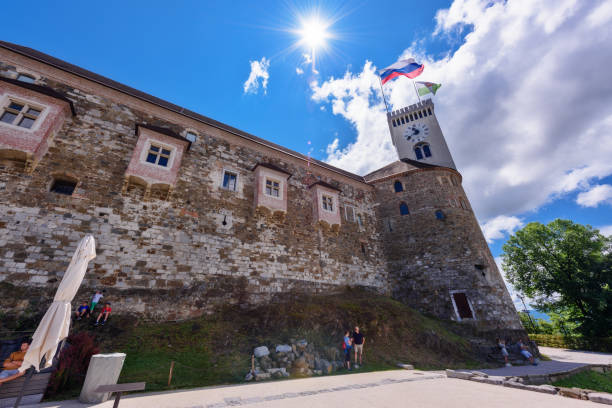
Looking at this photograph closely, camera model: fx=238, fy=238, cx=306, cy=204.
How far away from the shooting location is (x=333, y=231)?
19.6 meters

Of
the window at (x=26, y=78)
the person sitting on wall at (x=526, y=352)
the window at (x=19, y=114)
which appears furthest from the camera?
the person sitting on wall at (x=526, y=352)

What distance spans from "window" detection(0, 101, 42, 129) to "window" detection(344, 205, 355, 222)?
19.8 meters

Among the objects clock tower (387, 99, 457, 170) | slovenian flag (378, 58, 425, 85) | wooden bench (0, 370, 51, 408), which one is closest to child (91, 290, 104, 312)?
wooden bench (0, 370, 51, 408)

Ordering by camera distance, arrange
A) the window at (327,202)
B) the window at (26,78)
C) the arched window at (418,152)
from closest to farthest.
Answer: the window at (26,78) < the window at (327,202) < the arched window at (418,152)

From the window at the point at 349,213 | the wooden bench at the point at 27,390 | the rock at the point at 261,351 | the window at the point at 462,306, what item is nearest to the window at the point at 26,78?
the wooden bench at the point at 27,390

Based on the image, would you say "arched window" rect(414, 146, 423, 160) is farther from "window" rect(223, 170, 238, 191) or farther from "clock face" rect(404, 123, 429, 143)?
"window" rect(223, 170, 238, 191)

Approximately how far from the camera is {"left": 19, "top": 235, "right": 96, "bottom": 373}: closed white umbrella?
16.9 ft

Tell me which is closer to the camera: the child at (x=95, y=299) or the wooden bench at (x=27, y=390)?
the wooden bench at (x=27, y=390)

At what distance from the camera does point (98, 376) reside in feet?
18.6

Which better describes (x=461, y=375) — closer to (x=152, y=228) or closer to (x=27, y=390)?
(x=27, y=390)

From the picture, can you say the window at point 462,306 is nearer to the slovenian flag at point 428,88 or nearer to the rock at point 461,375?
the rock at point 461,375

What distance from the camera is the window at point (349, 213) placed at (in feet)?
70.3

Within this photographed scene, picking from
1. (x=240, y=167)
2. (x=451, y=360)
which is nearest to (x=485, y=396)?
(x=451, y=360)

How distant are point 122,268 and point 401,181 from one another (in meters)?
22.8
